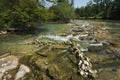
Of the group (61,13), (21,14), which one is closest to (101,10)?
(61,13)

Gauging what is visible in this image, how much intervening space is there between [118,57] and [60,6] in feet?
186

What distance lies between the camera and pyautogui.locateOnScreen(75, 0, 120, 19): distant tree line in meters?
94.2

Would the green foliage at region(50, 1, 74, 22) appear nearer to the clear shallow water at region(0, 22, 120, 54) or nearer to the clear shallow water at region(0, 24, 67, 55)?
the clear shallow water at region(0, 22, 120, 54)

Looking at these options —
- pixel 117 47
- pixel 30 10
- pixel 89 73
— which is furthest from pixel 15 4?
pixel 89 73

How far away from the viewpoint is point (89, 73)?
470 inches

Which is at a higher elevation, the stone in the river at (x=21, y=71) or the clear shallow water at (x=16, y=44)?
the stone in the river at (x=21, y=71)

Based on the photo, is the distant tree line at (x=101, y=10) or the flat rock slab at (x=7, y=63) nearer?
the flat rock slab at (x=7, y=63)

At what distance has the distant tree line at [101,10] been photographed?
94238mm

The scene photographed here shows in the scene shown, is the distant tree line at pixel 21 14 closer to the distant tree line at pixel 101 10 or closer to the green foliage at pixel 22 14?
the green foliage at pixel 22 14

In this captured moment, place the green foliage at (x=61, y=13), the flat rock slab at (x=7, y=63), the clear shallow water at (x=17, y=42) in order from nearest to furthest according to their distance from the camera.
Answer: the flat rock slab at (x=7, y=63) → the clear shallow water at (x=17, y=42) → the green foliage at (x=61, y=13)

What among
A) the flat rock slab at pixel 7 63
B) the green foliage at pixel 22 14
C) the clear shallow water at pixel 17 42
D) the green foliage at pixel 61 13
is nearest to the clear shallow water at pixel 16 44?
the clear shallow water at pixel 17 42

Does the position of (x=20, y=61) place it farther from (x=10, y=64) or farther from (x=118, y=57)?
(x=118, y=57)

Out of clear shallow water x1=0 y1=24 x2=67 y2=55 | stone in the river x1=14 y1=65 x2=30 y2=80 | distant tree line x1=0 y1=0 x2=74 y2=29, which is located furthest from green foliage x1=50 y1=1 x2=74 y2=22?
stone in the river x1=14 y1=65 x2=30 y2=80

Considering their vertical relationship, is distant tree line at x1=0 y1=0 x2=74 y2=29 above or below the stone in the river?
above
